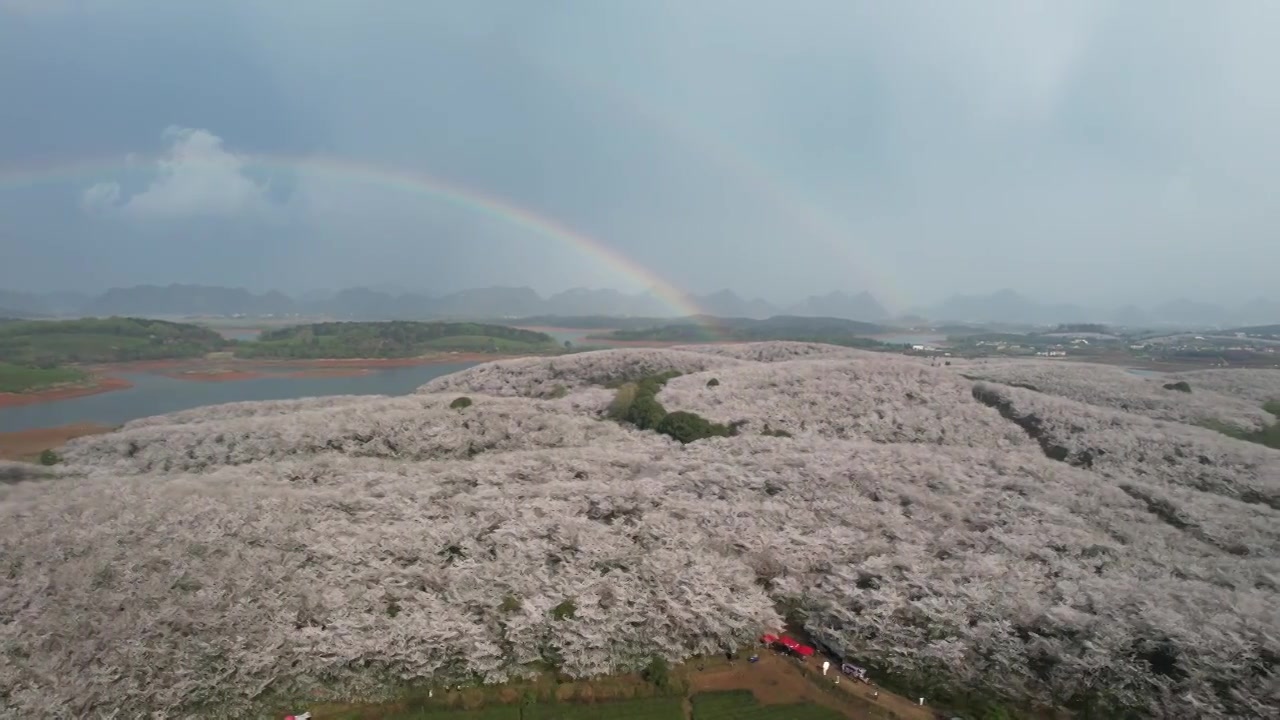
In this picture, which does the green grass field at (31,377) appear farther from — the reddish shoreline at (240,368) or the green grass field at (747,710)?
the green grass field at (747,710)

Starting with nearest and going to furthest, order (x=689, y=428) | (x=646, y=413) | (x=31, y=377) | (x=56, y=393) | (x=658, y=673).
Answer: (x=658, y=673), (x=689, y=428), (x=646, y=413), (x=56, y=393), (x=31, y=377)

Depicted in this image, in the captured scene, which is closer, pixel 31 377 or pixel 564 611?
pixel 564 611

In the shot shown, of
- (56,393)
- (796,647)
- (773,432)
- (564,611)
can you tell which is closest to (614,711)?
(564,611)

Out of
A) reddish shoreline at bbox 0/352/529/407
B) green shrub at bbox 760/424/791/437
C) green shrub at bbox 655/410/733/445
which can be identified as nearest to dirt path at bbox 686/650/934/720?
green shrub at bbox 655/410/733/445

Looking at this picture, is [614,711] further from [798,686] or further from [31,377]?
[31,377]

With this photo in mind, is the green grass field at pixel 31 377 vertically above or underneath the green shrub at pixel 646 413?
underneath

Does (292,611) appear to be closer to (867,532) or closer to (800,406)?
(867,532)

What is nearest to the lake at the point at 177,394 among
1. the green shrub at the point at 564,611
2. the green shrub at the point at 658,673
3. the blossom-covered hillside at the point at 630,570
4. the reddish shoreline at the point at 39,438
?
the reddish shoreline at the point at 39,438
